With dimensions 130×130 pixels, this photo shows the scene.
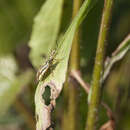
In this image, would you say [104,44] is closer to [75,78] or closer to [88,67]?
[75,78]

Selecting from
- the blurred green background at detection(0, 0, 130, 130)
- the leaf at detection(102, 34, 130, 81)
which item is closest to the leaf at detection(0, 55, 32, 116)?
the blurred green background at detection(0, 0, 130, 130)

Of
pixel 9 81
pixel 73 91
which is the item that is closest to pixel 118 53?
pixel 73 91

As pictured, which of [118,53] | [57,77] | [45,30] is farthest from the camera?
[45,30]

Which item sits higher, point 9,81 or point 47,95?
point 9,81

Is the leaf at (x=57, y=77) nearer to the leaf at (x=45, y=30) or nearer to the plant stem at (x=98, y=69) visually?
the plant stem at (x=98, y=69)

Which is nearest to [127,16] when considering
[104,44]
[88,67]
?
[88,67]

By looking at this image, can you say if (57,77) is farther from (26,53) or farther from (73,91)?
(26,53)
